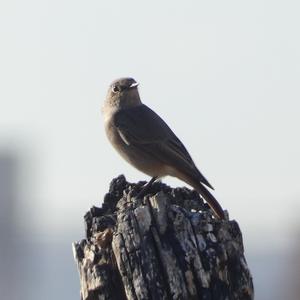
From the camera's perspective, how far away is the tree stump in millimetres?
11031

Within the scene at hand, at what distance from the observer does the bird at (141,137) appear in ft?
55.8

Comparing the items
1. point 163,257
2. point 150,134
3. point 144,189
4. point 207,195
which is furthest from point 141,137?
point 163,257

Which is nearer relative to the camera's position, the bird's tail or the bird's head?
the bird's tail

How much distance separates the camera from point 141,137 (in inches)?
699

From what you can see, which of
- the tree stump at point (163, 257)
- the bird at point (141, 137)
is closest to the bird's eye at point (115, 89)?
the bird at point (141, 137)

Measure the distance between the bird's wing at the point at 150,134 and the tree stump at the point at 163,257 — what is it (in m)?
5.47

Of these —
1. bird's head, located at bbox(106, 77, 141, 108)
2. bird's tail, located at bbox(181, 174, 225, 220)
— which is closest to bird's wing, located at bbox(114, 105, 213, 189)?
bird's head, located at bbox(106, 77, 141, 108)

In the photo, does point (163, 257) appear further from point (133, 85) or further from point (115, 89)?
point (115, 89)

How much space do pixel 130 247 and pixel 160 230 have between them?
215 mm

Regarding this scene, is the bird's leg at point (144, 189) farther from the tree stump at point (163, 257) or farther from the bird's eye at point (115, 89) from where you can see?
the bird's eye at point (115, 89)

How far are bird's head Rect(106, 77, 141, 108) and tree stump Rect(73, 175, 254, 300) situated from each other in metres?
6.92

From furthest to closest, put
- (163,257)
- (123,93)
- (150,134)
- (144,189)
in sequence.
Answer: (123,93) < (150,134) < (144,189) < (163,257)

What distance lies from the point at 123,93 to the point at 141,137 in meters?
0.95

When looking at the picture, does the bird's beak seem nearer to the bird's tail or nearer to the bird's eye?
the bird's eye
